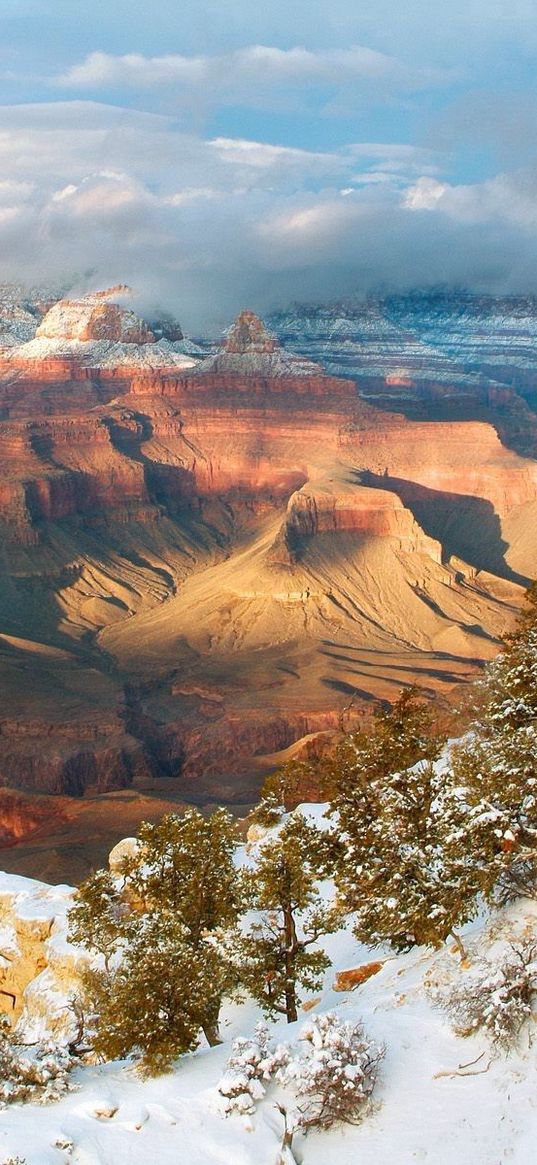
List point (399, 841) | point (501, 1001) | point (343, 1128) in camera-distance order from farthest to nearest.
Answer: point (399, 841) < point (501, 1001) < point (343, 1128)

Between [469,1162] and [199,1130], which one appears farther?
[199,1130]

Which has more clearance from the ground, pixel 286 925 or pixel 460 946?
pixel 460 946

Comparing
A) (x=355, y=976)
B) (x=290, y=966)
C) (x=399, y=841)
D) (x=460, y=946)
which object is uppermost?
A: (x=399, y=841)

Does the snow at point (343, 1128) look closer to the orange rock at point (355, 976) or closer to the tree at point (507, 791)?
the tree at point (507, 791)

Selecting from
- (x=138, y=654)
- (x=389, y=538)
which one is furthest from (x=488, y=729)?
(x=389, y=538)

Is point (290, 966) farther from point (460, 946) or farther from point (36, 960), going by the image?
point (36, 960)

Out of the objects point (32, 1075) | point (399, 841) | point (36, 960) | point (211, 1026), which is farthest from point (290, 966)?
point (36, 960)

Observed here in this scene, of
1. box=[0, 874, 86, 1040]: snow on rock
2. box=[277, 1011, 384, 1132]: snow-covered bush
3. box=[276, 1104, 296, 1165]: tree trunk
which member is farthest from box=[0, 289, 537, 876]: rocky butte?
box=[276, 1104, 296, 1165]: tree trunk

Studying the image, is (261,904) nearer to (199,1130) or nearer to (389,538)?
(199,1130)
